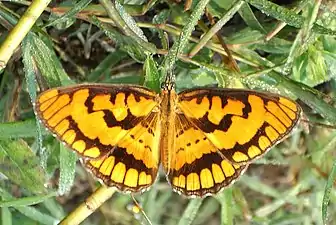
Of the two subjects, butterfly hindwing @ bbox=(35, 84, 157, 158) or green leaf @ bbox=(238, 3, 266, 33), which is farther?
green leaf @ bbox=(238, 3, 266, 33)

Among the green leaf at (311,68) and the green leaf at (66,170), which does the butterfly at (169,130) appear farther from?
the green leaf at (311,68)

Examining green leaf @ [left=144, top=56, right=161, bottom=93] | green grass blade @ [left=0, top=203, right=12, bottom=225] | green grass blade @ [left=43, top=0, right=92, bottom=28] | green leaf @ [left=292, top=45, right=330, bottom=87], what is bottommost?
green grass blade @ [left=0, top=203, right=12, bottom=225]

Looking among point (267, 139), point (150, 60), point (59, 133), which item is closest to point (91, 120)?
point (59, 133)

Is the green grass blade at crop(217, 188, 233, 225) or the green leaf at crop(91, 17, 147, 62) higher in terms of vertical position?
the green leaf at crop(91, 17, 147, 62)

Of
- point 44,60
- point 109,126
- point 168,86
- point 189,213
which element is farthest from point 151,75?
point 189,213

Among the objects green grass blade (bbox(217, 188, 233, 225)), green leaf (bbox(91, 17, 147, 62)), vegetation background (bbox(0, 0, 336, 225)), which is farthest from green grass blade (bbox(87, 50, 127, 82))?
green grass blade (bbox(217, 188, 233, 225))

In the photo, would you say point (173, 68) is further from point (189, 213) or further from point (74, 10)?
point (189, 213)

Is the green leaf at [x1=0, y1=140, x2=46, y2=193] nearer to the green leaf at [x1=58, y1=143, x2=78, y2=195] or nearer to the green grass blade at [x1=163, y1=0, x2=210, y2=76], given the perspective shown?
the green leaf at [x1=58, y1=143, x2=78, y2=195]
